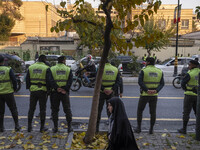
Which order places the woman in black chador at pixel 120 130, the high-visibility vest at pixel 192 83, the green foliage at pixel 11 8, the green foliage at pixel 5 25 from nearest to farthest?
1. the woman in black chador at pixel 120 130
2. the high-visibility vest at pixel 192 83
3. the green foliage at pixel 5 25
4. the green foliage at pixel 11 8

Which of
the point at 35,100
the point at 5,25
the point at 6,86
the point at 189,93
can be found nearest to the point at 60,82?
the point at 35,100

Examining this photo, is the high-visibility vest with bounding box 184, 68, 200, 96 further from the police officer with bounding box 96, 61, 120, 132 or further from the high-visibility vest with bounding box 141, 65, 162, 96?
the police officer with bounding box 96, 61, 120, 132

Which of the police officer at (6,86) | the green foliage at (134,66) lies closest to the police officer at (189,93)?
the police officer at (6,86)

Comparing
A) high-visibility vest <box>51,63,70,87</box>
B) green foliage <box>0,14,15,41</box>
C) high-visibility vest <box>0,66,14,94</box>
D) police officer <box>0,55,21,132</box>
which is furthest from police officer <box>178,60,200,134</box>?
green foliage <box>0,14,15,41</box>

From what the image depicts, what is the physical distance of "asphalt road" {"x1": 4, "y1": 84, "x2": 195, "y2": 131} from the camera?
21.8 feet

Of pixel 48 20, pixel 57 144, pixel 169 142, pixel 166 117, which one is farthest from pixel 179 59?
pixel 48 20

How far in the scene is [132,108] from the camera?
27.2 ft

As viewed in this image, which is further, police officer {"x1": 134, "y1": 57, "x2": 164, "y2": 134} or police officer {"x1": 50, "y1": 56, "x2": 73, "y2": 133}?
police officer {"x1": 134, "y1": 57, "x2": 164, "y2": 134}

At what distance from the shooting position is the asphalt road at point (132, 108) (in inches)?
261

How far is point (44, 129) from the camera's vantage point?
221 inches

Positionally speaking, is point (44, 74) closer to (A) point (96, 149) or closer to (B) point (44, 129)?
(B) point (44, 129)

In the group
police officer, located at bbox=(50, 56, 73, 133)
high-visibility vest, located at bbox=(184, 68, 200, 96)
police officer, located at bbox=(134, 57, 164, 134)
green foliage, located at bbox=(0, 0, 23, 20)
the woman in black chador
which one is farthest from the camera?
green foliage, located at bbox=(0, 0, 23, 20)

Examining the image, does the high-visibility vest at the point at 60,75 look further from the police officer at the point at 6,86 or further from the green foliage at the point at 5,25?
the green foliage at the point at 5,25

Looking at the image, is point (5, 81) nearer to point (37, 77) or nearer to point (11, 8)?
point (37, 77)
